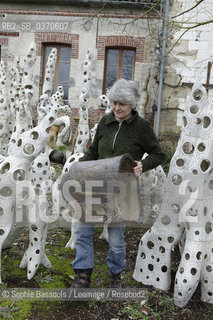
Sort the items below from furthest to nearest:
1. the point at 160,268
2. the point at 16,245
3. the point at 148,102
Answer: the point at 148,102 → the point at 16,245 → the point at 160,268

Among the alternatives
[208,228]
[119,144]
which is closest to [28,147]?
[119,144]

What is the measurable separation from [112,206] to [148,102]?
708cm

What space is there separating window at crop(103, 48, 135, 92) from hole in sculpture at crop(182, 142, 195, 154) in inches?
279

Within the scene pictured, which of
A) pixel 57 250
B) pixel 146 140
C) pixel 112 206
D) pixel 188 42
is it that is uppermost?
pixel 188 42

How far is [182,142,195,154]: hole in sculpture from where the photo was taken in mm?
2564

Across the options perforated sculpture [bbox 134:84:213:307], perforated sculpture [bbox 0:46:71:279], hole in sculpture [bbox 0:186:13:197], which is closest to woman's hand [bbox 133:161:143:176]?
perforated sculpture [bbox 134:84:213:307]

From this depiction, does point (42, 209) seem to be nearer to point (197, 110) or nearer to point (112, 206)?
point (112, 206)

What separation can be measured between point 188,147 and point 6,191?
1.41 meters

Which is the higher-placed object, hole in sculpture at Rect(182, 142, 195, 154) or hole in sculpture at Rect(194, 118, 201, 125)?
hole in sculpture at Rect(194, 118, 201, 125)

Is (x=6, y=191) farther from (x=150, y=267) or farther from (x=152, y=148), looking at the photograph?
(x=150, y=267)

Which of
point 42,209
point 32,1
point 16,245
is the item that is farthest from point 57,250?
point 32,1

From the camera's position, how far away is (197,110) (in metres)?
2.49

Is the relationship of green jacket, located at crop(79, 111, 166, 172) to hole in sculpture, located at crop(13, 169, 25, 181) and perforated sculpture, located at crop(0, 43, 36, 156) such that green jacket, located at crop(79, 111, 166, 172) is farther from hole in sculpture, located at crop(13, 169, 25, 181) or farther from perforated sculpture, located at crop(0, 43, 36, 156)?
perforated sculpture, located at crop(0, 43, 36, 156)

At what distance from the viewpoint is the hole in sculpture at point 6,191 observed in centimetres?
243
